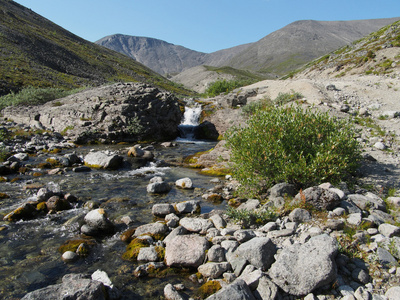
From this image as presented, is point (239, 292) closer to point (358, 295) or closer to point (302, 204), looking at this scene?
point (358, 295)

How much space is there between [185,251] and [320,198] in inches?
189

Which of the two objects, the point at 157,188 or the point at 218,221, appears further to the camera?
the point at 157,188

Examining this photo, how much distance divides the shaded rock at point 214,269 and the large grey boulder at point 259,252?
0.43 metres

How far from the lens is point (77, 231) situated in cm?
902

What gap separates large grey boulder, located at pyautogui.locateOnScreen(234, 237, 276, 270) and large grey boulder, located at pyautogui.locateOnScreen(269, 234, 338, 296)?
1.01 feet

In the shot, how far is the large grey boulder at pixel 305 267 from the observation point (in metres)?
5.46

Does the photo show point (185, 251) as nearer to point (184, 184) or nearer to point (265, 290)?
point (265, 290)

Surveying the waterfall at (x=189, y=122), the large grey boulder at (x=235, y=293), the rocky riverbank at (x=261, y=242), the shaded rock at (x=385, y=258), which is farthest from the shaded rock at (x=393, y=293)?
the waterfall at (x=189, y=122)

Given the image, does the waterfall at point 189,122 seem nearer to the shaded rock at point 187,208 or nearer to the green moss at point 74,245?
the shaded rock at point 187,208

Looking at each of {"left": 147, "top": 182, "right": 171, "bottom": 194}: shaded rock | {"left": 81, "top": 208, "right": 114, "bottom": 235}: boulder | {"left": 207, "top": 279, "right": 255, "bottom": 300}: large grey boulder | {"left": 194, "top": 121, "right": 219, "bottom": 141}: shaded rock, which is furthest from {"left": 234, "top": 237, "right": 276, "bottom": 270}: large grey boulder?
{"left": 194, "top": 121, "right": 219, "bottom": 141}: shaded rock

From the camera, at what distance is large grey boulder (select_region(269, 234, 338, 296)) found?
546 centimetres

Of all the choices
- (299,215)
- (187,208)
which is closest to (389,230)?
(299,215)

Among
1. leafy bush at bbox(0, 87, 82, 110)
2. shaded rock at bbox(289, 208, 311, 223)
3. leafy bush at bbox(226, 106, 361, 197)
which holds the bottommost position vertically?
shaded rock at bbox(289, 208, 311, 223)

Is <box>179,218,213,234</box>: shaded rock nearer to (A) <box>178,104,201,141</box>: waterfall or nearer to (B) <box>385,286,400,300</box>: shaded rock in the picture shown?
(B) <box>385,286,400,300</box>: shaded rock
